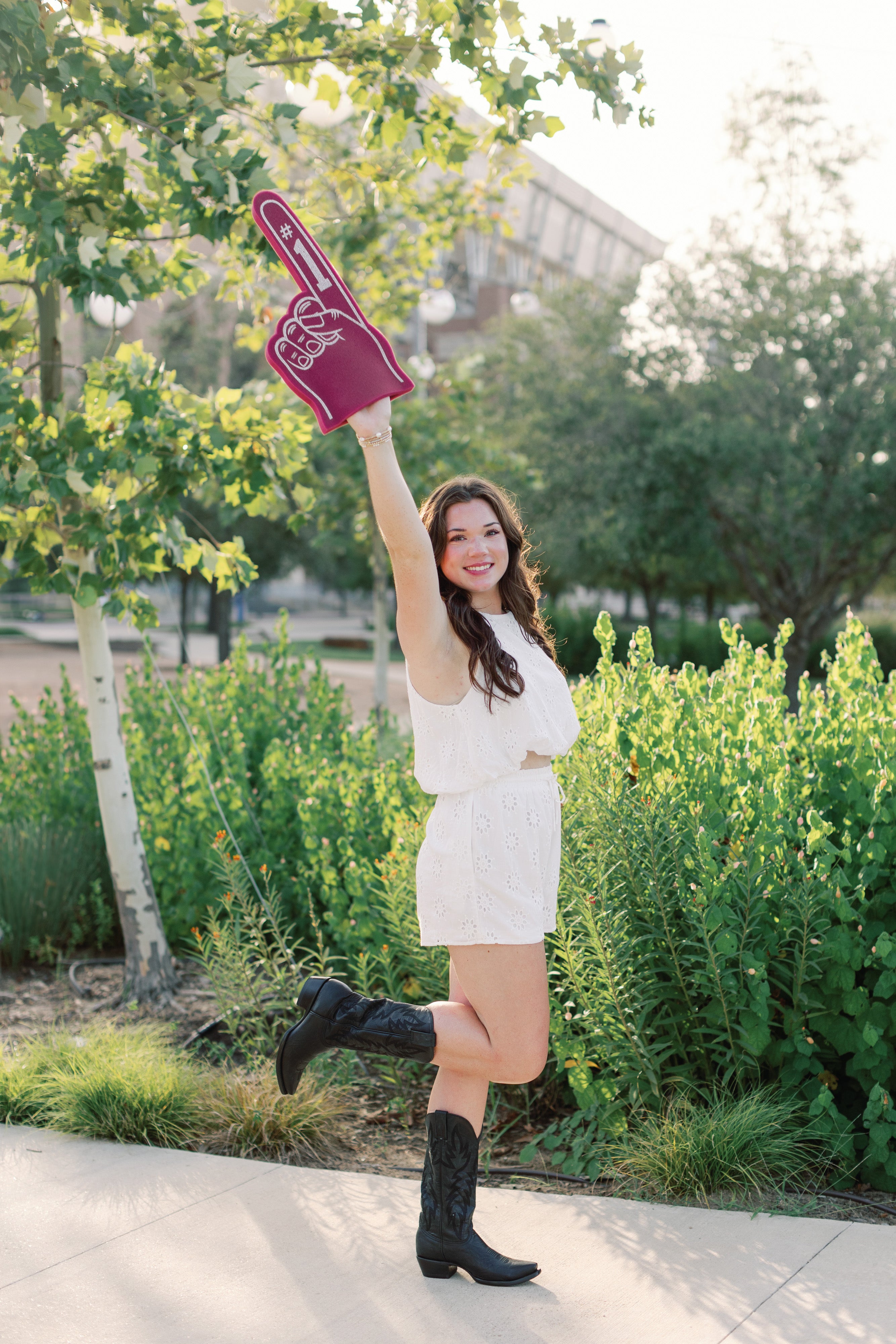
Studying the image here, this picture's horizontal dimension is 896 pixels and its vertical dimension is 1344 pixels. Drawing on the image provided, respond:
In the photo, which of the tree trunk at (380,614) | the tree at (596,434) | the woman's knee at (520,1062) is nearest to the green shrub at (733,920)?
the woman's knee at (520,1062)

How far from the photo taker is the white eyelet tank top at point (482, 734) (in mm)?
2713

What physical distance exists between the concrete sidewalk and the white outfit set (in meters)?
0.81

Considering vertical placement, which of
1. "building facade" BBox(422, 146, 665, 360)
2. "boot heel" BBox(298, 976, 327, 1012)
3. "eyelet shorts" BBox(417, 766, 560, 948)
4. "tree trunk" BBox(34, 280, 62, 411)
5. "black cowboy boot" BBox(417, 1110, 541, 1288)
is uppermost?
"building facade" BBox(422, 146, 665, 360)

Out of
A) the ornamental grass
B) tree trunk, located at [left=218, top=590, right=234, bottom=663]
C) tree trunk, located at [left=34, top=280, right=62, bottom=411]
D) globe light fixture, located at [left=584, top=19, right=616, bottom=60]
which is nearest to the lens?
the ornamental grass

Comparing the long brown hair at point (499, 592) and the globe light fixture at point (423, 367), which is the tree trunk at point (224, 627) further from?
the long brown hair at point (499, 592)

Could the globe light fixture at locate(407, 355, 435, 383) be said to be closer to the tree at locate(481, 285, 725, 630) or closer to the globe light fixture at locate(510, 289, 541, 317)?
the tree at locate(481, 285, 725, 630)

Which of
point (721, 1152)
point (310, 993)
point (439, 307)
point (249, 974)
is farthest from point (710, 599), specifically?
point (310, 993)

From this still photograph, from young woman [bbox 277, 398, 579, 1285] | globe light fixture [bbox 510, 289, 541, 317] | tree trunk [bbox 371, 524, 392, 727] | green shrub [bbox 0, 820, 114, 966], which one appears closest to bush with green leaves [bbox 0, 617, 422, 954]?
green shrub [bbox 0, 820, 114, 966]

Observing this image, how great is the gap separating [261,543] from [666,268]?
628 inches

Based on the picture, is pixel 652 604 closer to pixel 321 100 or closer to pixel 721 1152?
pixel 321 100

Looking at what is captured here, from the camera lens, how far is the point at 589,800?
358 centimetres

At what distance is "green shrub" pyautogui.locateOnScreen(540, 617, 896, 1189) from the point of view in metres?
3.28

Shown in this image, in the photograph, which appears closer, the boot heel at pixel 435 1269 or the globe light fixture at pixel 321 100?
the boot heel at pixel 435 1269

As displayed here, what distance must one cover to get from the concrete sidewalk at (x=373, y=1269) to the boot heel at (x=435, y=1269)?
29mm
